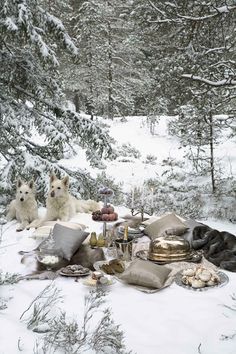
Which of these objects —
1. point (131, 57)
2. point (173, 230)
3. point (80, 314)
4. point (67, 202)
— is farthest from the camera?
point (131, 57)

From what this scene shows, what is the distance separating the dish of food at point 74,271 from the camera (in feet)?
16.5

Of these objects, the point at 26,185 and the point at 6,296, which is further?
the point at 26,185

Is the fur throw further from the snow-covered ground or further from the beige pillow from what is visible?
the snow-covered ground

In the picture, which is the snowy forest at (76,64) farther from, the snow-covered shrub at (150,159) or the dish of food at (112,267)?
the snow-covered shrub at (150,159)

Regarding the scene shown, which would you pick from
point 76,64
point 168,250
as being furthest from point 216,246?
point 76,64

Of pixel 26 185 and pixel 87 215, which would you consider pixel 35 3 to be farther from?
pixel 87 215

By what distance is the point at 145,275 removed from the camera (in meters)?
4.79

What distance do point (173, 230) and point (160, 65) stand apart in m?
4.52

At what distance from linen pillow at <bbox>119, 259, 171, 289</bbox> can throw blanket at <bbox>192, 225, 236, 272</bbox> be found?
0.98 meters

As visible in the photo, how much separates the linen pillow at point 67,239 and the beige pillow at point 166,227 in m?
1.10

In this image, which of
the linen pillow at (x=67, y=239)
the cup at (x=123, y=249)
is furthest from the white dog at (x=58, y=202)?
the cup at (x=123, y=249)

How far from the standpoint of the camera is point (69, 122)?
9.35 m

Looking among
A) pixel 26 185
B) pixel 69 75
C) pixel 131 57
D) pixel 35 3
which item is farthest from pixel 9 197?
pixel 131 57

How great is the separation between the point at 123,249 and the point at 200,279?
1334mm
